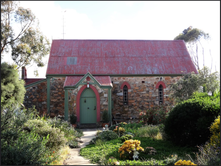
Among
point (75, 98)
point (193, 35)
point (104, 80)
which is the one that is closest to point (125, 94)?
point (104, 80)

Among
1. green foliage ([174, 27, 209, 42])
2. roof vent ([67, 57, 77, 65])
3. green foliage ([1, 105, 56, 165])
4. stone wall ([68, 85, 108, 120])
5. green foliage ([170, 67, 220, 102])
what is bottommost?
green foliage ([1, 105, 56, 165])

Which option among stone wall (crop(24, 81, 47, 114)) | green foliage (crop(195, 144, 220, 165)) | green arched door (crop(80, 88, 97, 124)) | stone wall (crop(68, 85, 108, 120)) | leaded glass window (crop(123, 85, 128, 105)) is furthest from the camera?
leaded glass window (crop(123, 85, 128, 105))

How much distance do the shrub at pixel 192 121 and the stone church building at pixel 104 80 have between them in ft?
26.7

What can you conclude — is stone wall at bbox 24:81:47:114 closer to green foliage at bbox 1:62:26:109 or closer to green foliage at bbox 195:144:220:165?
green foliage at bbox 1:62:26:109

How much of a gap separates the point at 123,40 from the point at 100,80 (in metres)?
6.37

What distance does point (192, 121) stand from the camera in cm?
822

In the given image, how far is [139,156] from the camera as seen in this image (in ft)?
24.2

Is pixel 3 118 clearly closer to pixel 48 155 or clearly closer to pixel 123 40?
pixel 48 155

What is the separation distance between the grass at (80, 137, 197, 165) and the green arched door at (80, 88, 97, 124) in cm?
732

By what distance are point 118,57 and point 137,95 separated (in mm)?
3791

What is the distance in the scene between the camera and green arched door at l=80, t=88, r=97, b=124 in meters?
16.6

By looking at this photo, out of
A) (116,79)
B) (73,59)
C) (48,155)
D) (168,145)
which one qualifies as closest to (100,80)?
(116,79)

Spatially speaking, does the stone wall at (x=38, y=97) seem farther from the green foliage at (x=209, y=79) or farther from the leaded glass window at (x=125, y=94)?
the green foliage at (x=209, y=79)

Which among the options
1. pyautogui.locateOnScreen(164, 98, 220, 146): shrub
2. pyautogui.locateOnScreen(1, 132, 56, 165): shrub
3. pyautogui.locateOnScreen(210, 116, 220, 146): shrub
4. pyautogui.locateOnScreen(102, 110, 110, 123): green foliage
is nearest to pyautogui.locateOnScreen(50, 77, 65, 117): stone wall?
pyautogui.locateOnScreen(102, 110, 110, 123): green foliage
